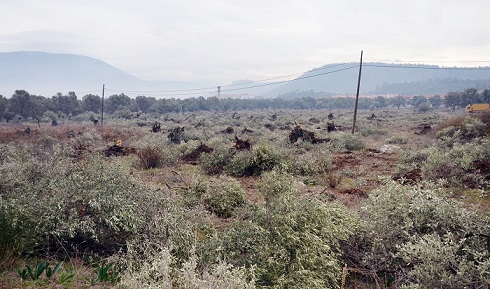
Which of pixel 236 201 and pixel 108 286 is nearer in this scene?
pixel 108 286

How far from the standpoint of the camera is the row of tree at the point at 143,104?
48.8 m

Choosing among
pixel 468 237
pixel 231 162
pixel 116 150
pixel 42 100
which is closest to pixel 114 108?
pixel 42 100

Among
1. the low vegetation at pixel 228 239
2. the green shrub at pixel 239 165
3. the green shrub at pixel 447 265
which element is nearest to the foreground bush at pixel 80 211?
the low vegetation at pixel 228 239

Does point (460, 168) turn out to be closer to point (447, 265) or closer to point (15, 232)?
point (447, 265)

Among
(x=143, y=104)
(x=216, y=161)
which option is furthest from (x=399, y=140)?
(x=143, y=104)

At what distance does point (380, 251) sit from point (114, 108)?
6876 cm

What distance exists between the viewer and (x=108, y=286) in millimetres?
4383

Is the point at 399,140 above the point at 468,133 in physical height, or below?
below

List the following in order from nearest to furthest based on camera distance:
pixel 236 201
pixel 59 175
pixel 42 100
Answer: pixel 59 175 → pixel 236 201 → pixel 42 100

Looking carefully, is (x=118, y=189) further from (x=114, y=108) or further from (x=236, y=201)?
(x=114, y=108)

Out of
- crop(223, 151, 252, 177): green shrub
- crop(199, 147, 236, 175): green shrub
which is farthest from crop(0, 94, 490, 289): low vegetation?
crop(199, 147, 236, 175): green shrub

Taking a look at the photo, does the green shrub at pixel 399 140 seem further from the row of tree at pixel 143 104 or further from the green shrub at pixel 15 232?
the row of tree at pixel 143 104

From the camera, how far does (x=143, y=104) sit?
7188cm

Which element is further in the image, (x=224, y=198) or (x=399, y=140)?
(x=399, y=140)
